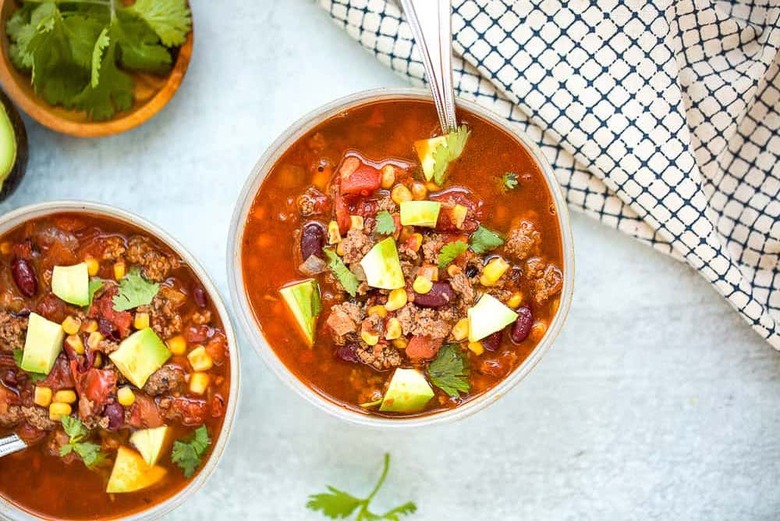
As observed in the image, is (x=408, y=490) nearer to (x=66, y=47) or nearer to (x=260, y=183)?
(x=260, y=183)

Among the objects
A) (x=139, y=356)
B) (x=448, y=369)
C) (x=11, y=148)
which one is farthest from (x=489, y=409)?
(x=11, y=148)

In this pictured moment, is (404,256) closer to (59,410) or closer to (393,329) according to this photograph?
(393,329)

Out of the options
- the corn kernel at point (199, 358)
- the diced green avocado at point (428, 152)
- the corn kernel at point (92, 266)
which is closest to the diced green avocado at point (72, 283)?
the corn kernel at point (92, 266)

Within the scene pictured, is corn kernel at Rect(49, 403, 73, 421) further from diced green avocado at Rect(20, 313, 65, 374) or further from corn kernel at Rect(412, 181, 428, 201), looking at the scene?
corn kernel at Rect(412, 181, 428, 201)

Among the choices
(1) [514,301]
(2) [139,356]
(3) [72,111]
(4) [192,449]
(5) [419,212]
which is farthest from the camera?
(3) [72,111]

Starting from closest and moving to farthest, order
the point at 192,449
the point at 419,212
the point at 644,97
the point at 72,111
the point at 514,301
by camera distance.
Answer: the point at 419,212
the point at 514,301
the point at 192,449
the point at 644,97
the point at 72,111

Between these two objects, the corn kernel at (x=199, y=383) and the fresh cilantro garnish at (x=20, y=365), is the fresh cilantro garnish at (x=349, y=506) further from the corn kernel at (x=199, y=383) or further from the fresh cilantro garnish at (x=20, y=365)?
the fresh cilantro garnish at (x=20, y=365)

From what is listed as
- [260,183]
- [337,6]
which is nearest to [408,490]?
[260,183]
